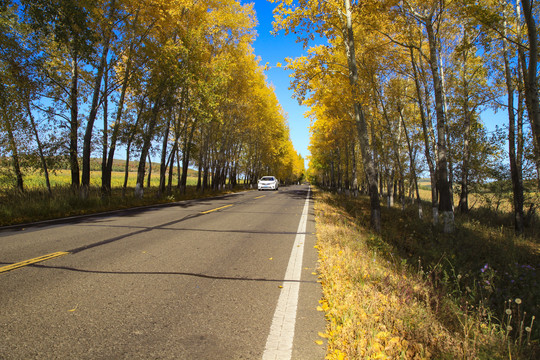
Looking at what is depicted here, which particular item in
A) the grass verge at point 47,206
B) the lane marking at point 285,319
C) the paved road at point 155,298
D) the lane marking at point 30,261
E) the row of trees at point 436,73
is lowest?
the lane marking at point 285,319

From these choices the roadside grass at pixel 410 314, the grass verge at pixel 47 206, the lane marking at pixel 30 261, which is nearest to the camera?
the roadside grass at pixel 410 314

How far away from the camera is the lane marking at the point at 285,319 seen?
2369 mm

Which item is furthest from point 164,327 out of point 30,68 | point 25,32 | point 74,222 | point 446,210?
point 25,32

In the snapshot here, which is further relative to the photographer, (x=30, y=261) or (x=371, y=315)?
(x=30, y=261)

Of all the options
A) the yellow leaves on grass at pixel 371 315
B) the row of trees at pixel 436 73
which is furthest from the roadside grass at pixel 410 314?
the row of trees at pixel 436 73

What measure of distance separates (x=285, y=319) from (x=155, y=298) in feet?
5.36

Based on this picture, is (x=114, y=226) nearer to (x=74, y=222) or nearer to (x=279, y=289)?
(x=74, y=222)

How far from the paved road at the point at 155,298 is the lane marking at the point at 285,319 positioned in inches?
0.5

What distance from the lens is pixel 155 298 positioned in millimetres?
3273

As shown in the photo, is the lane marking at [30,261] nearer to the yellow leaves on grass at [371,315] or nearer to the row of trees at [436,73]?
the yellow leaves on grass at [371,315]

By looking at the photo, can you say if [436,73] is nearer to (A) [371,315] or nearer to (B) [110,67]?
(A) [371,315]

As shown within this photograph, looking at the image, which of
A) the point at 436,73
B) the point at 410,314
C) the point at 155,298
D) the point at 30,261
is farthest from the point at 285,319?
the point at 436,73

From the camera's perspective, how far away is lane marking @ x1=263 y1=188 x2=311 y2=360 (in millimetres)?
2369

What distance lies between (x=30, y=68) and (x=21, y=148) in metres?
3.76
